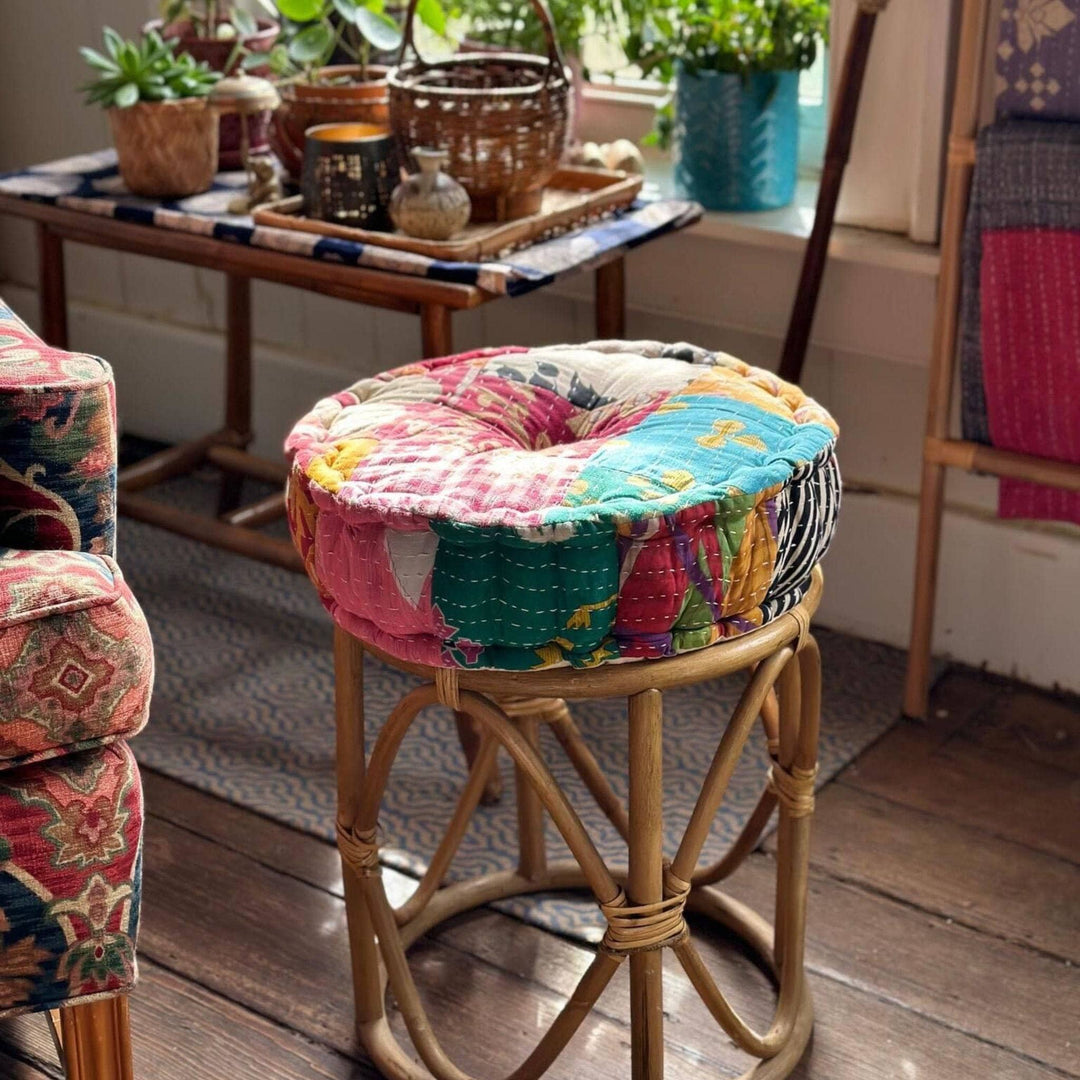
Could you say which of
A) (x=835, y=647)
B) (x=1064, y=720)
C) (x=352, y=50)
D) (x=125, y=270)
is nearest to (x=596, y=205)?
(x=352, y=50)

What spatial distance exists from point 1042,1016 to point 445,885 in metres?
0.60

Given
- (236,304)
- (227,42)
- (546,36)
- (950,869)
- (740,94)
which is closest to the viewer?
(950,869)

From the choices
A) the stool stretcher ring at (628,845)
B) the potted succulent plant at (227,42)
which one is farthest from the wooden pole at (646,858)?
the potted succulent plant at (227,42)

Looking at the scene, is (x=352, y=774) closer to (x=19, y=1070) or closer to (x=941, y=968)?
(x=19, y=1070)

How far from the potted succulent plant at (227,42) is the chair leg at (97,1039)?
125 centimetres

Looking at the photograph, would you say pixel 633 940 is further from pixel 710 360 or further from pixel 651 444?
pixel 710 360

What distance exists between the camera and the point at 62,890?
1098 millimetres

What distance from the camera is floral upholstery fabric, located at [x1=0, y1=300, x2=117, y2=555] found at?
1.17m

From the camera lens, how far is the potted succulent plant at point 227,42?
2104mm

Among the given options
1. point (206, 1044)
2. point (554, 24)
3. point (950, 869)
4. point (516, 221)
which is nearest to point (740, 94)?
point (554, 24)

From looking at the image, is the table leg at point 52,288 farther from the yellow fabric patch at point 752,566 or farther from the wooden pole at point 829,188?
the yellow fabric patch at point 752,566

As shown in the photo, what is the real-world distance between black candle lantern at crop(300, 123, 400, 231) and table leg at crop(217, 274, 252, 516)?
0.52 metres

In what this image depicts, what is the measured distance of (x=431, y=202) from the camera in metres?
1.71

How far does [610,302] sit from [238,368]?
69 cm
